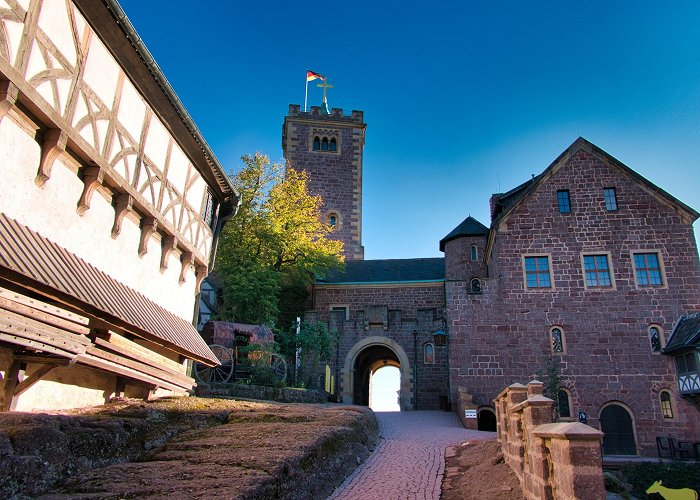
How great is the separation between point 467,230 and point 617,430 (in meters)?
12.0

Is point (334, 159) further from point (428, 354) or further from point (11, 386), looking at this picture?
point (11, 386)

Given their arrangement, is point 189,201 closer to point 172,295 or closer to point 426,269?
point 172,295

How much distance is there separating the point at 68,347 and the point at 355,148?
3313 cm

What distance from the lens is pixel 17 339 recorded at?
703cm

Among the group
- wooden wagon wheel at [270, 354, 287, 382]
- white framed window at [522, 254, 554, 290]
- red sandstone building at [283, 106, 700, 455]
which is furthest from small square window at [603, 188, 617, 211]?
wooden wagon wheel at [270, 354, 287, 382]

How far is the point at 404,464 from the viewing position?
11.0 m

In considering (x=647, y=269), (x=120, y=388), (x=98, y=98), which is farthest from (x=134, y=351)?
(x=647, y=269)

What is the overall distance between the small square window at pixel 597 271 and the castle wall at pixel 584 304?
23 centimetres

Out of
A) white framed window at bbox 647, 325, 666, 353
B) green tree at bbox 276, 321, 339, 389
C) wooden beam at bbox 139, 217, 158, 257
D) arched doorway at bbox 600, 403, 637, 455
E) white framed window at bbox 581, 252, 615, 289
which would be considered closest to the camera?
wooden beam at bbox 139, 217, 158, 257

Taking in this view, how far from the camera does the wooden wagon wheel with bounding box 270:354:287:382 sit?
757 inches

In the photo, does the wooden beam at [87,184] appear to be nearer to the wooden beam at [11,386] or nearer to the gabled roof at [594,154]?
the wooden beam at [11,386]

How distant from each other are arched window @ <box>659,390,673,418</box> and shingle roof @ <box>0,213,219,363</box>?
17452mm

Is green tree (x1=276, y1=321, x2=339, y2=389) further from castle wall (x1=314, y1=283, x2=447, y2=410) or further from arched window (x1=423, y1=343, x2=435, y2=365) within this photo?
arched window (x1=423, y1=343, x2=435, y2=365)

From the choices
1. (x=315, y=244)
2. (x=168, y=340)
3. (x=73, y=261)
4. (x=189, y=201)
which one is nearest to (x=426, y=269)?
(x=315, y=244)
